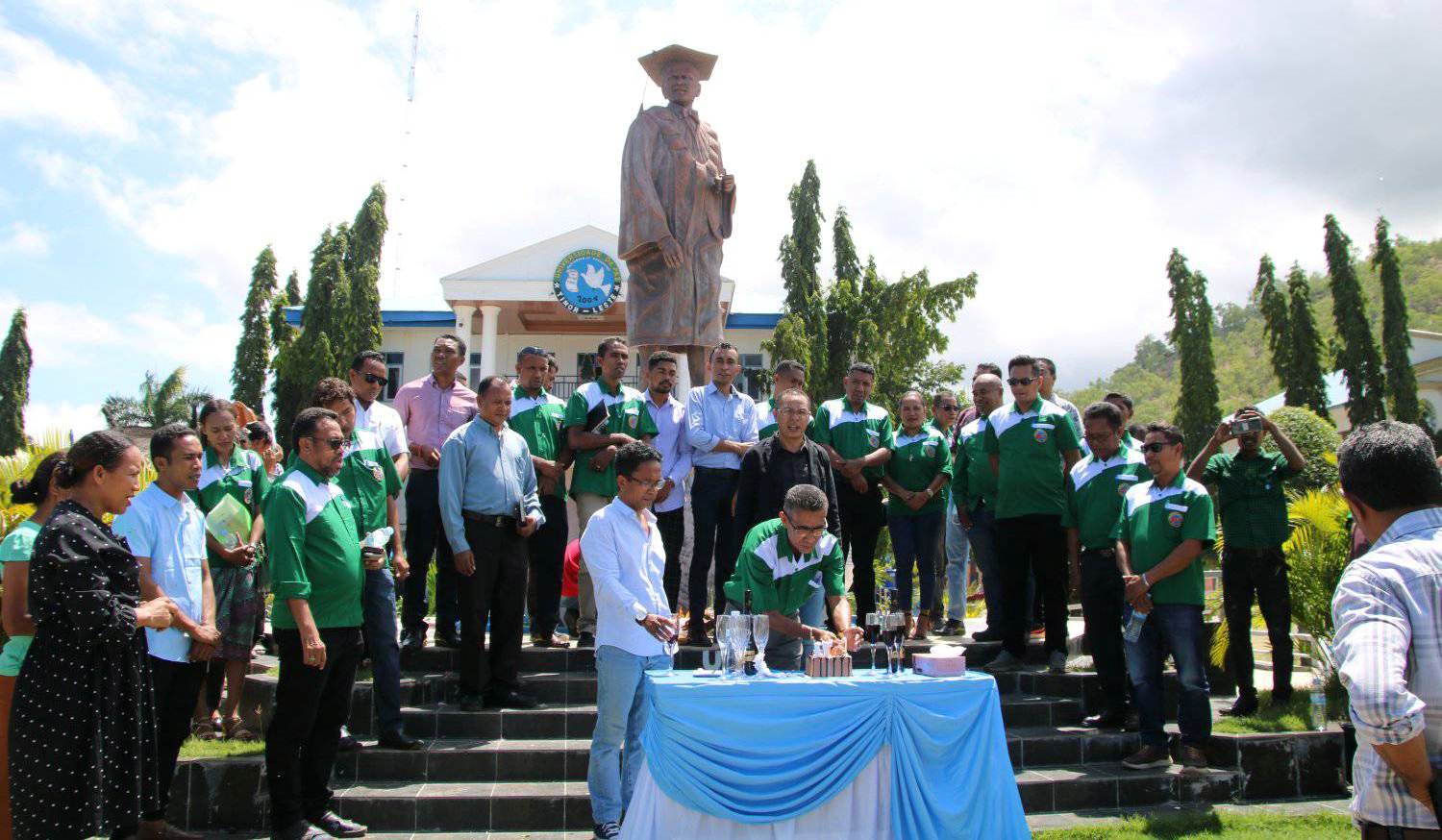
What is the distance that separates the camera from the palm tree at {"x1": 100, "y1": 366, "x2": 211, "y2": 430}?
38.3 m

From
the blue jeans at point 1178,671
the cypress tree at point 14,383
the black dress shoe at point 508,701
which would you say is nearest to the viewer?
the blue jeans at point 1178,671

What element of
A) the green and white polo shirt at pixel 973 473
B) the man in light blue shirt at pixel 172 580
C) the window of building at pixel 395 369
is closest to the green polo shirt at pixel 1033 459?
the green and white polo shirt at pixel 973 473

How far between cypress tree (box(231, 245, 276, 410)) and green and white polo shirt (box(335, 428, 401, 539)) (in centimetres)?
2823

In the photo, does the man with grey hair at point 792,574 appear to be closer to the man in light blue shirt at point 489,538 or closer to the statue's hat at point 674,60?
the man in light blue shirt at point 489,538

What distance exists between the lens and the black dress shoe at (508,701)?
20.5 feet

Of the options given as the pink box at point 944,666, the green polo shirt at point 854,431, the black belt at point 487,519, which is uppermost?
the green polo shirt at point 854,431

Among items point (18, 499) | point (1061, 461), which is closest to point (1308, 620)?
point (1061, 461)

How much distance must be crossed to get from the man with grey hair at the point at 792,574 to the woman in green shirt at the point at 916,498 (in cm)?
250

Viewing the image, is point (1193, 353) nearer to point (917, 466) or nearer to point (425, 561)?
point (917, 466)

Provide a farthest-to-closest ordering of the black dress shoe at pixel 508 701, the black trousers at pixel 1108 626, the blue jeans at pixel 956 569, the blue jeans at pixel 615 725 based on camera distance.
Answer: the blue jeans at pixel 956 569 < the black trousers at pixel 1108 626 < the black dress shoe at pixel 508 701 < the blue jeans at pixel 615 725

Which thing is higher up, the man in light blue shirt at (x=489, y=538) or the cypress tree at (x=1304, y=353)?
the cypress tree at (x=1304, y=353)

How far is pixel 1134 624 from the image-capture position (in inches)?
239

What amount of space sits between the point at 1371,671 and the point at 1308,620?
6.32 m

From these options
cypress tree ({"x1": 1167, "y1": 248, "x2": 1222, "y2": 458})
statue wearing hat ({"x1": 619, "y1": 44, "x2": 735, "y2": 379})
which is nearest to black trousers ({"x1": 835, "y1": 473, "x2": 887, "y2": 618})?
statue wearing hat ({"x1": 619, "y1": 44, "x2": 735, "y2": 379})
